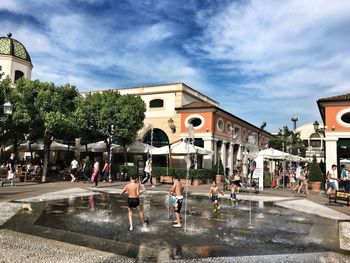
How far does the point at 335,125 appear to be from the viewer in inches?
943

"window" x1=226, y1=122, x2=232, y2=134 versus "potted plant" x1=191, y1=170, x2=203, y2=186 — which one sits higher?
"window" x1=226, y1=122, x2=232, y2=134

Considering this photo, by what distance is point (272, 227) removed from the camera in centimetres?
955

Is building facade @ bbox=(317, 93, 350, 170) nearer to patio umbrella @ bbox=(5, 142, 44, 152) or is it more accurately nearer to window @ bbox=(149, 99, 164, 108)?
window @ bbox=(149, 99, 164, 108)

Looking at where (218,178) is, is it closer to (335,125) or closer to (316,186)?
(316,186)

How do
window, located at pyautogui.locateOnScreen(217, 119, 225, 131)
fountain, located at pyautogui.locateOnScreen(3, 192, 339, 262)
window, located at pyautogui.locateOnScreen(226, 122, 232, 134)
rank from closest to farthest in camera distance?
fountain, located at pyautogui.locateOnScreen(3, 192, 339, 262) → window, located at pyautogui.locateOnScreen(217, 119, 225, 131) → window, located at pyautogui.locateOnScreen(226, 122, 232, 134)

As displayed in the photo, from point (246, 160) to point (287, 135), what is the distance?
2598cm

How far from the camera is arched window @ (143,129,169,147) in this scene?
103 ft

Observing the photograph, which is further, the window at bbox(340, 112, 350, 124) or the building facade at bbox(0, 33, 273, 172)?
the building facade at bbox(0, 33, 273, 172)

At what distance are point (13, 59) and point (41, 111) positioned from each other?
628 inches

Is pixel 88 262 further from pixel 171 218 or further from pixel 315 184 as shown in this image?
pixel 315 184

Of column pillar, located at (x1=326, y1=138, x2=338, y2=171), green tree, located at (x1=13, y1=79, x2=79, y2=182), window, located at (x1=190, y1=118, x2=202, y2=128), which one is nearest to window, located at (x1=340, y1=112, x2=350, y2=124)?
column pillar, located at (x1=326, y1=138, x2=338, y2=171)

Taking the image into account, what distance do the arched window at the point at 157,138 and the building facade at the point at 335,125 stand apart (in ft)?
45.3

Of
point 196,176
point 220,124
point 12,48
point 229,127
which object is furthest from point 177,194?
point 12,48

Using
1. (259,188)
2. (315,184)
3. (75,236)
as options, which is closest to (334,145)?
(315,184)
